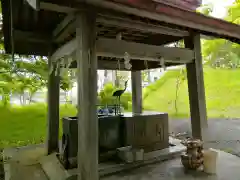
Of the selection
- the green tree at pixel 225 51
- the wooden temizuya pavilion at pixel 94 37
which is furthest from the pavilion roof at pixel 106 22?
the green tree at pixel 225 51

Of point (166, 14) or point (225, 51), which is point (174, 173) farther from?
point (225, 51)

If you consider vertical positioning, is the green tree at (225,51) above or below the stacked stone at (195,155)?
above

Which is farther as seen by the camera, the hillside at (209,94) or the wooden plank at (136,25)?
the hillside at (209,94)

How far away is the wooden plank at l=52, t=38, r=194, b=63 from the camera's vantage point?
8.61ft

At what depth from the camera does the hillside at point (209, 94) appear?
8.13 meters

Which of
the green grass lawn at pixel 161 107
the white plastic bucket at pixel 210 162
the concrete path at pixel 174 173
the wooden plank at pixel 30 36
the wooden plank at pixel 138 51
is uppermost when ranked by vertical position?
the wooden plank at pixel 30 36

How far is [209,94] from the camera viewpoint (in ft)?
28.0

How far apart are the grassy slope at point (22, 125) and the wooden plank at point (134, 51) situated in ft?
11.1

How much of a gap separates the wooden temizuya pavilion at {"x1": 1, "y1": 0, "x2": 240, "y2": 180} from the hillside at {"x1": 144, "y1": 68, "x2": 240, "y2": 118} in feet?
15.9

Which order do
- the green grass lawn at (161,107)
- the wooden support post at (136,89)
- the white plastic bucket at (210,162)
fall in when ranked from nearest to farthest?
1. the white plastic bucket at (210,162)
2. the wooden support post at (136,89)
3. the green grass lawn at (161,107)

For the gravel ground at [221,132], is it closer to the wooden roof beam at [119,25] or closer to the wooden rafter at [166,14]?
the wooden rafter at [166,14]

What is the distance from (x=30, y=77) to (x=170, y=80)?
5920 millimetres

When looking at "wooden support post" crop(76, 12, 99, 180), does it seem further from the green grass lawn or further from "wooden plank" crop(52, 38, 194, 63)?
the green grass lawn

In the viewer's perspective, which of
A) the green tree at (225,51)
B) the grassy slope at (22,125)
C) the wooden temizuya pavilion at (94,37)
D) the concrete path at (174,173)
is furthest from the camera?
the green tree at (225,51)
